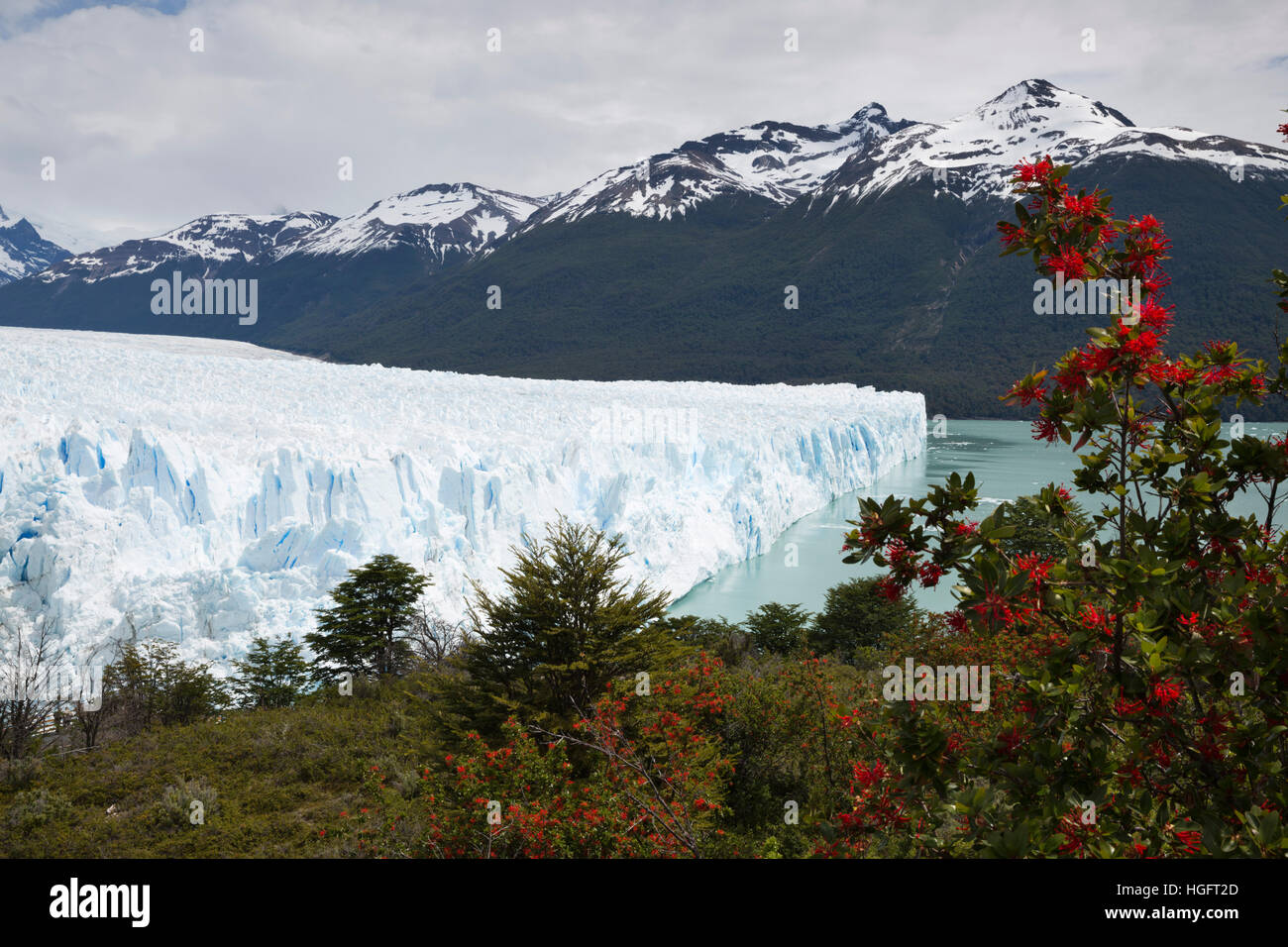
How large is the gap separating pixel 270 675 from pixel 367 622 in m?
1.57

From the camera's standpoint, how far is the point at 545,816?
169 inches

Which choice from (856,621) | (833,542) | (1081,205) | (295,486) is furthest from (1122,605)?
(833,542)

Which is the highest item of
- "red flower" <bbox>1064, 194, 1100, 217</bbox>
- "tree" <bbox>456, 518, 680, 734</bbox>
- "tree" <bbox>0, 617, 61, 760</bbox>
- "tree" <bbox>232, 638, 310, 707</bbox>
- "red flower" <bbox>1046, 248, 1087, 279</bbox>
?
"red flower" <bbox>1064, 194, 1100, 217</bbox>

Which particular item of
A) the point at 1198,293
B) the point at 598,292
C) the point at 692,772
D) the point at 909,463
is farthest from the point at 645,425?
the point at 598,292

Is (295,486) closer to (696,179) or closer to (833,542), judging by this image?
(833,542)

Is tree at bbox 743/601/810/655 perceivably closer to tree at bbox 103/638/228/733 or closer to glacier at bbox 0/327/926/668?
glacier at bbox 0/327/926/668

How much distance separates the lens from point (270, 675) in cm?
1123

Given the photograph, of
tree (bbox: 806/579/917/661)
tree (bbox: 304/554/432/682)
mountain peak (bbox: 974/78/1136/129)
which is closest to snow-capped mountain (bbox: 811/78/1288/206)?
mountain peak (bbox: 974/78/1136/129)

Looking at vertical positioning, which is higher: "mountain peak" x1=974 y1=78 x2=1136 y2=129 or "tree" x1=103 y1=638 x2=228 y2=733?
"mountain peak" x1=974 y1=78 x2=1136 y2=129

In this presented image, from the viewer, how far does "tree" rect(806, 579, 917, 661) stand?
14742mm

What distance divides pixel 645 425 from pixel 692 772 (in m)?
16.5

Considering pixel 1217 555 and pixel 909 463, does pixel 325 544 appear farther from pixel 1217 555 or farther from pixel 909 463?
pixel 909 463

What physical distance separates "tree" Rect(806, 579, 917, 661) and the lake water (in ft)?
3.67
